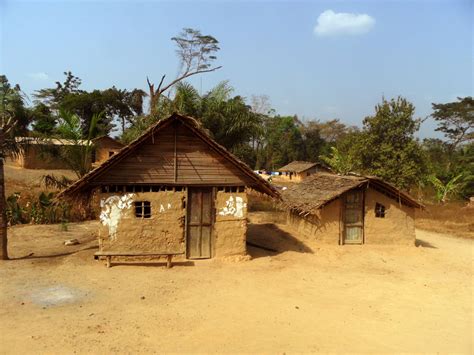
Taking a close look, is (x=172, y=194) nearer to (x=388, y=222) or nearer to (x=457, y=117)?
(x=388, y=222)

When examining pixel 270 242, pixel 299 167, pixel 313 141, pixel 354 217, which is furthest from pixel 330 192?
pixel 313 141

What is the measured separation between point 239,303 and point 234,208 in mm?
4003

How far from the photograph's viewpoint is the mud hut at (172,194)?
482 inches

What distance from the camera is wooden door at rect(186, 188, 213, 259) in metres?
13.0

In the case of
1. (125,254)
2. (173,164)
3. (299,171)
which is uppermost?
(299,171)

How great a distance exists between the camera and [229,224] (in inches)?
515

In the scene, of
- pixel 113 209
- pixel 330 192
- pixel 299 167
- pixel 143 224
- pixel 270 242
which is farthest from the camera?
pixel 299 167

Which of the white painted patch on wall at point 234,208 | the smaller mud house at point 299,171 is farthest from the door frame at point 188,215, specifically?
the smaller mud house at point 299,171

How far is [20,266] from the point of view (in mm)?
11781

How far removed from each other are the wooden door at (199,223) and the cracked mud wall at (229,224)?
261 millimetres

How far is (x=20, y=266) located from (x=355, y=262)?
414 inches

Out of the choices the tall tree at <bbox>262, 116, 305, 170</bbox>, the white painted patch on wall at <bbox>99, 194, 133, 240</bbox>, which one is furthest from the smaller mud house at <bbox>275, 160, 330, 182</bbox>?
the white painted patch on wall at <bbox>99, 194, 133, 240</bbox>

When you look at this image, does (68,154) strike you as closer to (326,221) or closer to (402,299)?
(326,221)

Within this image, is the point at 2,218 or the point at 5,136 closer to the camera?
the point at 2,218
